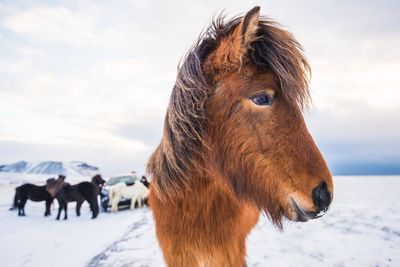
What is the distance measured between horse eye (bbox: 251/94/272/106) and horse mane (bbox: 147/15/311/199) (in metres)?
0.11

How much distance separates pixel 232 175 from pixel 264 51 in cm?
95

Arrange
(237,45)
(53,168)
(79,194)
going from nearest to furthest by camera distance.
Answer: (237,45) → (79,194) → (53,168)

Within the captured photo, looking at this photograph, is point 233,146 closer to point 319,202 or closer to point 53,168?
point 319,202

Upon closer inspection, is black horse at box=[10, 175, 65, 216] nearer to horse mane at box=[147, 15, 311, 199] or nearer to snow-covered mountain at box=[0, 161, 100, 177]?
horse mane at box=[147, 15, 311, 199]

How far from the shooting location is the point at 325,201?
1446mm

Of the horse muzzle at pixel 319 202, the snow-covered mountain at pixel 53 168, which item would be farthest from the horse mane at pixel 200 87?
the snow-covered mountain at pixel 53 168

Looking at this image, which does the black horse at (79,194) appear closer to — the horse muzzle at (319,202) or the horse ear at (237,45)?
the horse ear at (237,45)

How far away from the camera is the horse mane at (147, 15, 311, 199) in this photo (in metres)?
1.84

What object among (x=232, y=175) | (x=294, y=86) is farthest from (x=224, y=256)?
(x=294, y=86)

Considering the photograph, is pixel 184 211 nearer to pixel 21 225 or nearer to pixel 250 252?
pixel 250 252

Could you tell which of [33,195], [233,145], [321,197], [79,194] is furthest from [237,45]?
[33,195]

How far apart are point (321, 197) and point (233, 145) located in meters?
0.64

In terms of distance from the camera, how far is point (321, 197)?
4.75ft

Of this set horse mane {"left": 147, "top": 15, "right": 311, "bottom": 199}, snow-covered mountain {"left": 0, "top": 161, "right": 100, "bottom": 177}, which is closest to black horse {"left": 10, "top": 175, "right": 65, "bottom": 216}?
horse mane {"left": 147, "top": 15, "right": 311, "bottom": 199}
